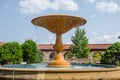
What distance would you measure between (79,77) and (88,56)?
139 feet

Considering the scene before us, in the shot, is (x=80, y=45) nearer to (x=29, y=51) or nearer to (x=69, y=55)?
(x=69, y=55)

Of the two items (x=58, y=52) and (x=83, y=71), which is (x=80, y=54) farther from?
(x=83, y=71)

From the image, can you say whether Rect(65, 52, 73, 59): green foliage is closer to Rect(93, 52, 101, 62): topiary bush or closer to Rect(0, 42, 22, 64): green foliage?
Rect(93, 52, 101, 62): topiary bush

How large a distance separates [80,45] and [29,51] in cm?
1153

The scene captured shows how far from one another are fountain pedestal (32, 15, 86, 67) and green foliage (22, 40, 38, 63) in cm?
2479

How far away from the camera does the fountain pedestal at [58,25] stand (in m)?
15.1

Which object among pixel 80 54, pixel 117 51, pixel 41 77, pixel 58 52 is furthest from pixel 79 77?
pixel 80 54

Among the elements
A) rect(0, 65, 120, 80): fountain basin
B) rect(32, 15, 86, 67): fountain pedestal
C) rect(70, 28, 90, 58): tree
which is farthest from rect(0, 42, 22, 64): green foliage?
rect(0, 65, 120, 80): fountain basin

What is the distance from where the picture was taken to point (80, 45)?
4809cm

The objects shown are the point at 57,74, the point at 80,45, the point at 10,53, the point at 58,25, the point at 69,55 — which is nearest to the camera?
the point at 57,74

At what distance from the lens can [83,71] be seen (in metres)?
A: 9.51

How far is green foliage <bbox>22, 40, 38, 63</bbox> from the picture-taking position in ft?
133

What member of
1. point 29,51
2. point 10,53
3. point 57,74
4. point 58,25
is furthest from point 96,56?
point 57,74

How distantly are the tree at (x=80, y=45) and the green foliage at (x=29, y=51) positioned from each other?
9.82m
